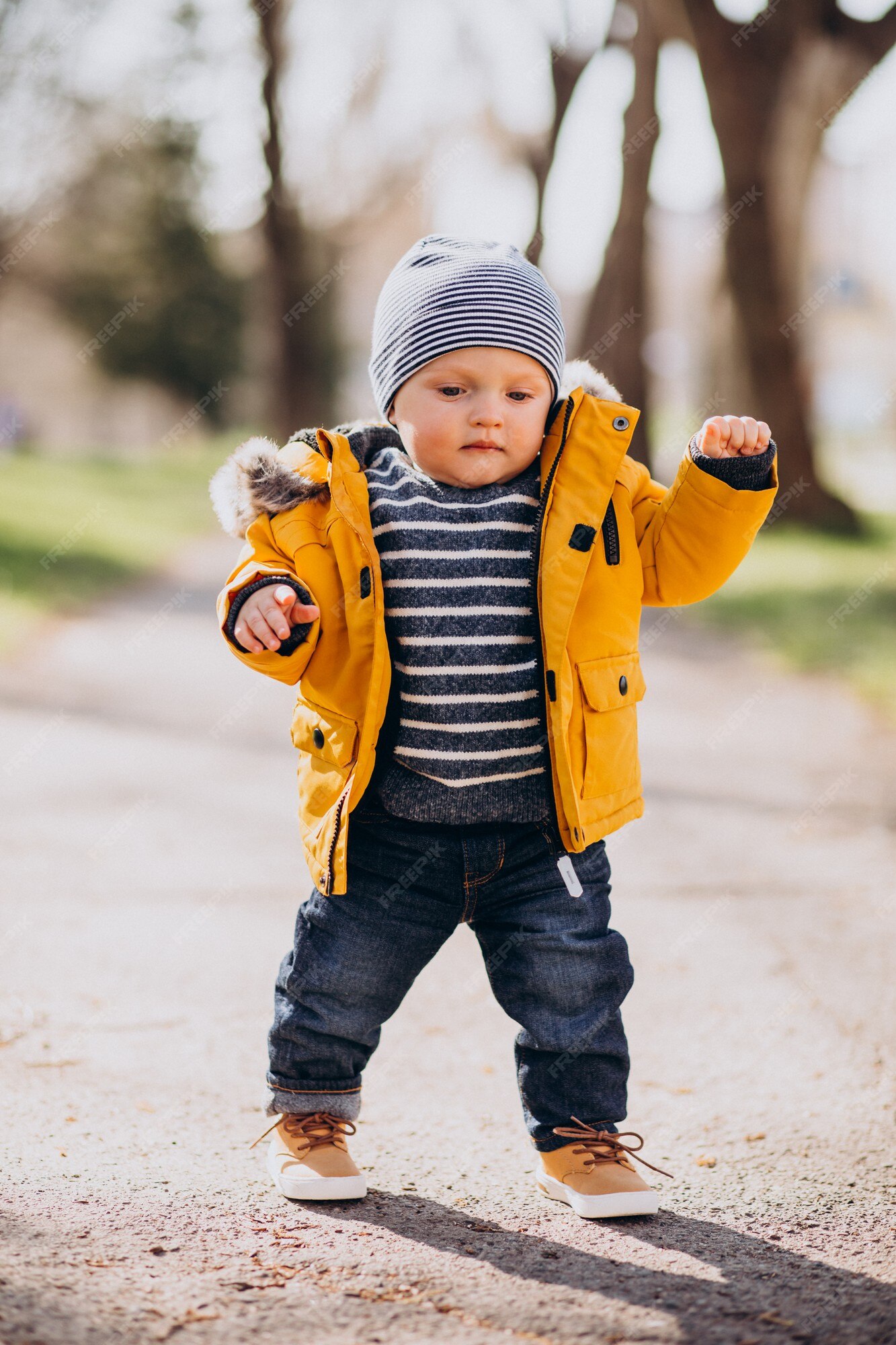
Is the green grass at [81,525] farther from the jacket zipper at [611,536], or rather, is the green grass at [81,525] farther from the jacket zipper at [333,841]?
the jacket zipper at [611,536]

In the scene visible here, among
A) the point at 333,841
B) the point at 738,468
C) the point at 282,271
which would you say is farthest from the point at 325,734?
the point at 282,271

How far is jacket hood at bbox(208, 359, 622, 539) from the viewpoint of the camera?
7.30 ft

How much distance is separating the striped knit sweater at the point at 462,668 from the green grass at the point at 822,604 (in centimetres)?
412

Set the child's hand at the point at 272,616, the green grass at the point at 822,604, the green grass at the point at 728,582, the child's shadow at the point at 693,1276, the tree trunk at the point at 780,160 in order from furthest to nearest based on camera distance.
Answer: the tree trunk at the point at 780,160 < the green grass at the point at 728,582 < the green grass at the point at 822,604 < the child's hand at the point at 272,616 < the child's shadow at the point at 693,1276

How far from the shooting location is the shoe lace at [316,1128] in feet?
7.39

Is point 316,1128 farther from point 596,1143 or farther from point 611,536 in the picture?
point 611,536

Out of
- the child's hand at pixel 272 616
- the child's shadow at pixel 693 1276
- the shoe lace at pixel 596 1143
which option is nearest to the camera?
the child's shadow at pixel 693 1276

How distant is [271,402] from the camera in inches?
816

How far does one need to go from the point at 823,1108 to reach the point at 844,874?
1.46 meters

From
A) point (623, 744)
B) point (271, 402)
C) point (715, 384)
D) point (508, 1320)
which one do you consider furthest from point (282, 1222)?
point (271, 402)

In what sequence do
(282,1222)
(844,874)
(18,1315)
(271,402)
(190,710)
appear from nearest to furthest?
(18,1315) < (282,1222) < (844,874) < (190,710) < (271,402)

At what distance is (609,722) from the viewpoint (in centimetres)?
221

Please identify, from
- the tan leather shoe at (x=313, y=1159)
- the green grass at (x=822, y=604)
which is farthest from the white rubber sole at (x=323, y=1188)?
the green grass at (x=822, y=604)

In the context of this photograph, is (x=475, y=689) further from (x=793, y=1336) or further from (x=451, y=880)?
(x=793, y=1336)
